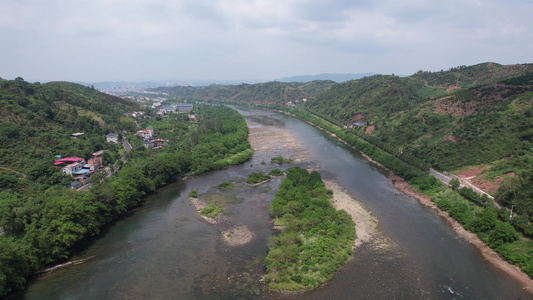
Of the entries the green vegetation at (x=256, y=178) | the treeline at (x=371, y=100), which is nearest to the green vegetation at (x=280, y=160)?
the green vegetation at (x=256, y=178)

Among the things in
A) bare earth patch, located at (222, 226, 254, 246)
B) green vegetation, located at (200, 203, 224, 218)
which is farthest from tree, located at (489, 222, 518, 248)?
green vegetation, located at (200, 203, 224, 218)

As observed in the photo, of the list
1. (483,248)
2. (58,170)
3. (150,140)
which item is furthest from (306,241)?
(150,140)

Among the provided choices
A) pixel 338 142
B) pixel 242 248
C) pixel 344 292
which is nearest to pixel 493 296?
pixel 344 292

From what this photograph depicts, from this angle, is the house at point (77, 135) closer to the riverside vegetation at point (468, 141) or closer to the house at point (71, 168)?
the house at point (71, 168)

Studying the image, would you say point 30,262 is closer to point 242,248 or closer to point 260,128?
point 242,248

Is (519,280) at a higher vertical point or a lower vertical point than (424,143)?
lower

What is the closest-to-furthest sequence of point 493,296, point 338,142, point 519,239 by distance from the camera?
point 493,296 < point 519,239 < point 338,142
